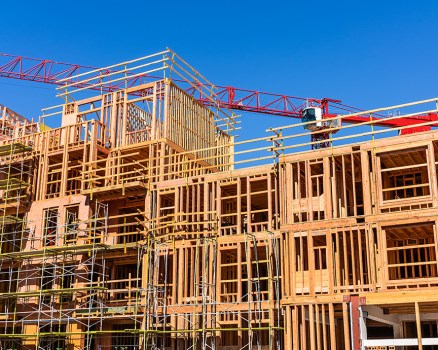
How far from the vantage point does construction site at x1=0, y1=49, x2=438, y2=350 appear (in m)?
27.6

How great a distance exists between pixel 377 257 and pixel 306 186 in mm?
5045

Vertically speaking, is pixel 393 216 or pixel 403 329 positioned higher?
pixel 393 216

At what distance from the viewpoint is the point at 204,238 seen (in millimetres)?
32688

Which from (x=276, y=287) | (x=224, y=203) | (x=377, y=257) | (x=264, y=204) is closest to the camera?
(x=377, y=257)

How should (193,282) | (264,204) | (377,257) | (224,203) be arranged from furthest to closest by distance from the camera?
(264,204) → (224,203) → (193,282) → (377,257)

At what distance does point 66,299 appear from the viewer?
35.7m

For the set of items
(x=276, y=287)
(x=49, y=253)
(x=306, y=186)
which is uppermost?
(x=306, y=186)

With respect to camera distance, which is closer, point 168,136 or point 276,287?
point 276,287

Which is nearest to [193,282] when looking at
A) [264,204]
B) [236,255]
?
[236,255]

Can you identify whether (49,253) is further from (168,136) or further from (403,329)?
(403,329)

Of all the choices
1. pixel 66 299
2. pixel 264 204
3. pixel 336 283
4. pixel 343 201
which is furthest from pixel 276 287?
pixel 66 299

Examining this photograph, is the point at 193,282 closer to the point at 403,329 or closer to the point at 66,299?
the point at 66,299

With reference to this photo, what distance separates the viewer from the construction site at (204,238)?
27.6 meters

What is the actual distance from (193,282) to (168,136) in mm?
10388
